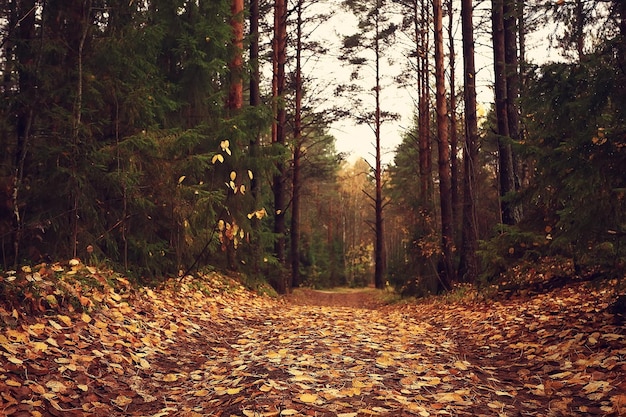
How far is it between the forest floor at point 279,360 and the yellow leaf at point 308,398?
0.05 feet

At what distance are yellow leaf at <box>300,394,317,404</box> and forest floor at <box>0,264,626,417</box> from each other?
0.02 metres

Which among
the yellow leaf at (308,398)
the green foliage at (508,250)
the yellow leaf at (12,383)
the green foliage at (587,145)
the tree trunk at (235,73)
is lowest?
the yellow leaf at (308,398)

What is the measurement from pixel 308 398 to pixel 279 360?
1211 mm

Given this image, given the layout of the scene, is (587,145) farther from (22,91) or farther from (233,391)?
(22,91)

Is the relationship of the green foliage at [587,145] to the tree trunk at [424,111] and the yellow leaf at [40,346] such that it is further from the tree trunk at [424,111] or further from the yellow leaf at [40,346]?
the tree trunk at [424,111]

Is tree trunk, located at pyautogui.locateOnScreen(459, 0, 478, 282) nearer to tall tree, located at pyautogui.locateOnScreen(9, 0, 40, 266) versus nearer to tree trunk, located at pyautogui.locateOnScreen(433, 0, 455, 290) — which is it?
tree trunk, located at pyautogui.locateOnScreen(433, 0, 455, 290)

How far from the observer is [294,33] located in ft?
64.8

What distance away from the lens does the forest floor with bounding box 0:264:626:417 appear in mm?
3818

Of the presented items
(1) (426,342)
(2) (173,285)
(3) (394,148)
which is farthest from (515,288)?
(3) (394,148)

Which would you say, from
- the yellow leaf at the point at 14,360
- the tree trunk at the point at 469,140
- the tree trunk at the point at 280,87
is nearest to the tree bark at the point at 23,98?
the yellow leaf at the point at 14,360

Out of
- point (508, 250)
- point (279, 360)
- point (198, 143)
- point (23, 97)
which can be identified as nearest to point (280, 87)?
point (198, 143)

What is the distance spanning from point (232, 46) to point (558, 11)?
8045 millimetres

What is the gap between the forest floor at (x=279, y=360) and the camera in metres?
3.82

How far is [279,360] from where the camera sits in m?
5.01
